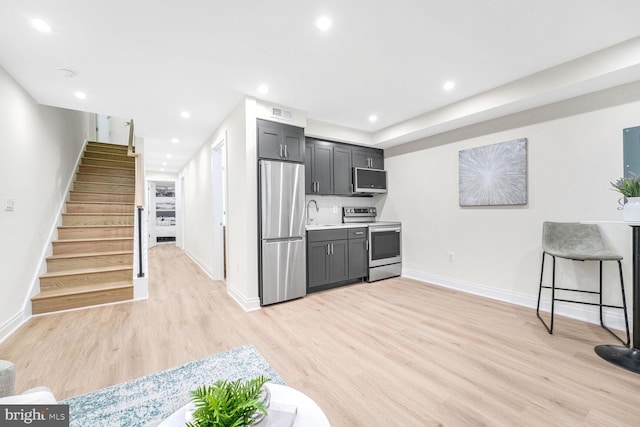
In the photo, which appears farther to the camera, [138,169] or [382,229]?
[382,229]

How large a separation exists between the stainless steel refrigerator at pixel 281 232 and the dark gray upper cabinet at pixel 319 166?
21.8 inches

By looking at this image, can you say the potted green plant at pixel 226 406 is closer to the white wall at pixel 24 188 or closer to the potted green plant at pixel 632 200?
the potted green plant at pixel 632 200

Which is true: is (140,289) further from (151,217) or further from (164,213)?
(164,213)

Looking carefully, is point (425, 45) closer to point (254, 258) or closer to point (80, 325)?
point (254, 258)

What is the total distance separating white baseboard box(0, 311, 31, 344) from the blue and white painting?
525 centimetres

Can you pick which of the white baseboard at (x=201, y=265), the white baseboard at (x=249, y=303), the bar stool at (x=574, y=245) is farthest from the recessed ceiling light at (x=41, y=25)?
the bar stool at (x=574, y=245)

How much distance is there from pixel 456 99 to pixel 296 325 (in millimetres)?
3298

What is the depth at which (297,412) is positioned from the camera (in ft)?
2.96

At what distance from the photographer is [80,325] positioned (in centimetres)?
269

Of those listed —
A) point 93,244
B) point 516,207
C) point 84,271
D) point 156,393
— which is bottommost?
point 156,393

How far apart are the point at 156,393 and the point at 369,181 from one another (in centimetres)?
388

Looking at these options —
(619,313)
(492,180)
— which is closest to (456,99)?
(492,180)

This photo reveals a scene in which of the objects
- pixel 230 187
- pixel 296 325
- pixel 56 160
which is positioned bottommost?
pixel 296 325

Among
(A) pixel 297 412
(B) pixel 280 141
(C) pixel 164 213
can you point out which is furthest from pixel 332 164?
(C) pixel 164 213
